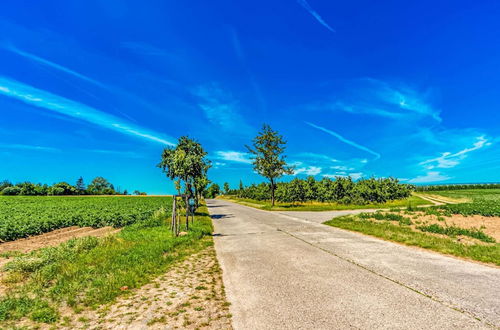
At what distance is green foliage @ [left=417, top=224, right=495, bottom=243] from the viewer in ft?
35.0

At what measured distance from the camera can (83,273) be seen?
6.73 meters

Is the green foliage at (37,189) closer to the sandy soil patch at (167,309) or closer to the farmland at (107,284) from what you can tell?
the farmland at (107,284)

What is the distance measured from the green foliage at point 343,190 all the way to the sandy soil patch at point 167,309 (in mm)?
43616

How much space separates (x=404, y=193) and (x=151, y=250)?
5752cm

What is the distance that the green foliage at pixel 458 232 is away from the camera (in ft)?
35.0

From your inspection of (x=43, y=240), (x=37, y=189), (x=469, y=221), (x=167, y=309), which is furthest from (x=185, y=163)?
(x=37, y=189)

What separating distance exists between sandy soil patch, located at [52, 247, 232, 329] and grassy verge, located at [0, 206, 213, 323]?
1.31 ft

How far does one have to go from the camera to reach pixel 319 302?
188 inches

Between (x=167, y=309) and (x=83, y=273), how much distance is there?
3.80 m

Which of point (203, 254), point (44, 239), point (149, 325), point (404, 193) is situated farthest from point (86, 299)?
point (404, 193)

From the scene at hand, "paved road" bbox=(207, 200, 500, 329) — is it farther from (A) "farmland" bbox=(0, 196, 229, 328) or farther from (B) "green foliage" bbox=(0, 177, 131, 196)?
(B) "green foliage" bbox=(0, 177, 131, 196)

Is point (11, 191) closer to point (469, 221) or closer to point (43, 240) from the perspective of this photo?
point (43, 240)

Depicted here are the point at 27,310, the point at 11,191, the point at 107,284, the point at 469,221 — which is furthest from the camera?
the point at 11,191

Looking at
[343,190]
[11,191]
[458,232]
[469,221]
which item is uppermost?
[11,191]
